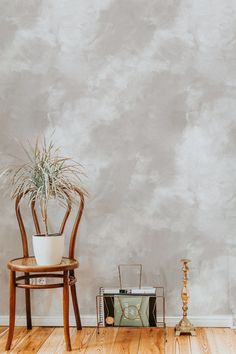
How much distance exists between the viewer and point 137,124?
3922 millimetres

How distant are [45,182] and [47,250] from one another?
0.41 metres

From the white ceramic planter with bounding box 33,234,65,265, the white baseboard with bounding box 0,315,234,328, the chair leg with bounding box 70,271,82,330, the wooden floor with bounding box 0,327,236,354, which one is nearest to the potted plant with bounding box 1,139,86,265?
the white ceramic planter with bounding box 33,234,65,265

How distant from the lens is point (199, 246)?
392 cm

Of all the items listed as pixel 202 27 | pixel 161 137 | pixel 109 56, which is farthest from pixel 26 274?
pixel 202 27

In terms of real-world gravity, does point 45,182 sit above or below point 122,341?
above

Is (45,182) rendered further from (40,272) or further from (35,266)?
(40,272)

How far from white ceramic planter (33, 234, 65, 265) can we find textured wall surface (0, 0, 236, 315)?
1.63 ft

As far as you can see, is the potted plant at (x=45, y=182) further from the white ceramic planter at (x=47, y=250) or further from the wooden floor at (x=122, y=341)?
the wooden floor at (x=122, y=341)

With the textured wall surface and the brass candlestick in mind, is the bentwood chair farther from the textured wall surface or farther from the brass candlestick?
the brass candlestick

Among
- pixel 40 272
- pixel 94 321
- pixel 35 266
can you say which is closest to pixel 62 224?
pixel 40 272

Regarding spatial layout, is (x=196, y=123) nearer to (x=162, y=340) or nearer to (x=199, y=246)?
(x=199, y=246)

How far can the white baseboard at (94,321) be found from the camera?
12.8 ft

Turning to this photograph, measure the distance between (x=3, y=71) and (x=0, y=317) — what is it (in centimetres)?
169

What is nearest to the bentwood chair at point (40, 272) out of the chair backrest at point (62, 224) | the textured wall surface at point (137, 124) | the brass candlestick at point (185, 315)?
the chair backrest at point (62, 224)
